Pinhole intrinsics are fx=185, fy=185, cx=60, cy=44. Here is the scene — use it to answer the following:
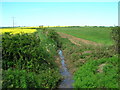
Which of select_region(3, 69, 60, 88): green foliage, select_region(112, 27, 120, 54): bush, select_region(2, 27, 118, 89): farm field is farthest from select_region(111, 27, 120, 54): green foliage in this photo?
select_region(3, 69, 60, 88): green foliage

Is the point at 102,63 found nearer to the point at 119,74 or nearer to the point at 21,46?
the point at 119,74

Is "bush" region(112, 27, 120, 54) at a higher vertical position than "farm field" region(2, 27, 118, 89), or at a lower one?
higher

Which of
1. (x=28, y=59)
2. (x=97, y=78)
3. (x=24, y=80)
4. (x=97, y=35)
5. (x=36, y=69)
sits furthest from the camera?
(x=97, y=35)

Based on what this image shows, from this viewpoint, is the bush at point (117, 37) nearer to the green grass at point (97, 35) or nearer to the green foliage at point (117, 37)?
the green foliage at point (117, 37)

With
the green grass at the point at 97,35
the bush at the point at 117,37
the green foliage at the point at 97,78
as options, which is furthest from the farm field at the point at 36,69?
the green grass at the point at 97,35

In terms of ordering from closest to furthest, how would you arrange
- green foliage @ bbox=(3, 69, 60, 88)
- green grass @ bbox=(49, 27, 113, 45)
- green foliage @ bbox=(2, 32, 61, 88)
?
green foliage @ bbox=(3, 69, 60, 88) < green foliage @ bbox=(2, 32, 61, 88) < green grass @ bbox=(49, 27, 113, 45)

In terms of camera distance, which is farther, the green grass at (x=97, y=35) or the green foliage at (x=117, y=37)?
the green grass at (x=97, y=35)

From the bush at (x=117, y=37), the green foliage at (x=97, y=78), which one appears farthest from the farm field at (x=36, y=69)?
the bush at (x=117, y=37)

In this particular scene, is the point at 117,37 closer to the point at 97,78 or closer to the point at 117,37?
the point at 117,37

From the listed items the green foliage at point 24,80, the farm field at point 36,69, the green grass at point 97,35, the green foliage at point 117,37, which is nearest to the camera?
the green foliage at point 24,80

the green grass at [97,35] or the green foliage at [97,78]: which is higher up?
the green grass at [97,35]

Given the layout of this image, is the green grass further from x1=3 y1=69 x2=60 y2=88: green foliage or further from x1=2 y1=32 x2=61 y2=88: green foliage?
x1=3 y1=69 x2=60 y2=88: green foliage

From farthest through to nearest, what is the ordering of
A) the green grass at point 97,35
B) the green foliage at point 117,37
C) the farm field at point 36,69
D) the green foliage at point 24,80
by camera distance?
the green grass at point 97,35, the green foliage at point 117,37, the farm field at point 36,69, the green foliage at point 24,80

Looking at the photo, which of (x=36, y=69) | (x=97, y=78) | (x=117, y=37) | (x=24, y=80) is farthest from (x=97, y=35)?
(x=24, y=80)
